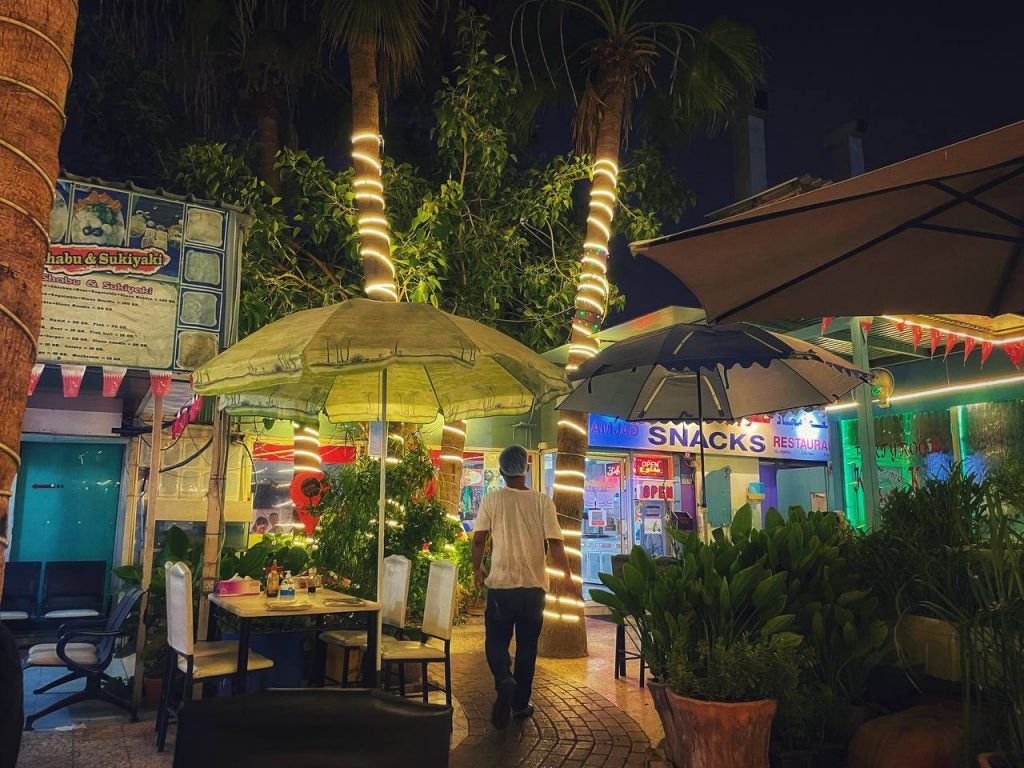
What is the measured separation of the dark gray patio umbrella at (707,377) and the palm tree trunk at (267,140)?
5338 mm

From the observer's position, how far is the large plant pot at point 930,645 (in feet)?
12.0

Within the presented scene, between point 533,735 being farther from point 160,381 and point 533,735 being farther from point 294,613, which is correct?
point 160,381

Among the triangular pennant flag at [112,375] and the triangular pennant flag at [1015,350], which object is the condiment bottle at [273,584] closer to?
the triangular pennant flag at [112,375]

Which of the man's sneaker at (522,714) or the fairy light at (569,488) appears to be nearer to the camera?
the man's sneaker at (522,714)

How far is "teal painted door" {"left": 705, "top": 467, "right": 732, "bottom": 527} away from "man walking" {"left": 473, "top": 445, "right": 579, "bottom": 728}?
631cm

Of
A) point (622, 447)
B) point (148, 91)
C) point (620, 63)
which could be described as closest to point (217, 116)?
point (148, 91)

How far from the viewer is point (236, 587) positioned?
5520mm

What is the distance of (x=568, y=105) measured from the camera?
9.28 metres

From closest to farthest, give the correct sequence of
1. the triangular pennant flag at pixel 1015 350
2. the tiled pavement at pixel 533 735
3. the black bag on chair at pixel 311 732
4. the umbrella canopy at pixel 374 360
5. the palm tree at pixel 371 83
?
the black bag on chair at pixel 311 732 → the umbrella canopy at pixel 374 360 → the tiled pavement at pixel 533 735 → the palm tree at pixel 371 83 → the triangular pennant flag at pixel 1015 350

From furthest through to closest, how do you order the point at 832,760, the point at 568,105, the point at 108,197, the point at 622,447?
1. the point at 622,447
2. the point at 568,105
3. the point at 108,197
4. the point at 832,760

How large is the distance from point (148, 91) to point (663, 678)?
31.3 feet

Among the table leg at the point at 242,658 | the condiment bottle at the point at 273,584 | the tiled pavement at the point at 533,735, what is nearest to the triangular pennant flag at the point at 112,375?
the condiment bottle at the point at 273,584

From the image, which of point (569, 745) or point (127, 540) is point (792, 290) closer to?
point (569, 745)

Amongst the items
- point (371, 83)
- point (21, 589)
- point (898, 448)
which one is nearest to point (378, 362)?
point (371, 83)
